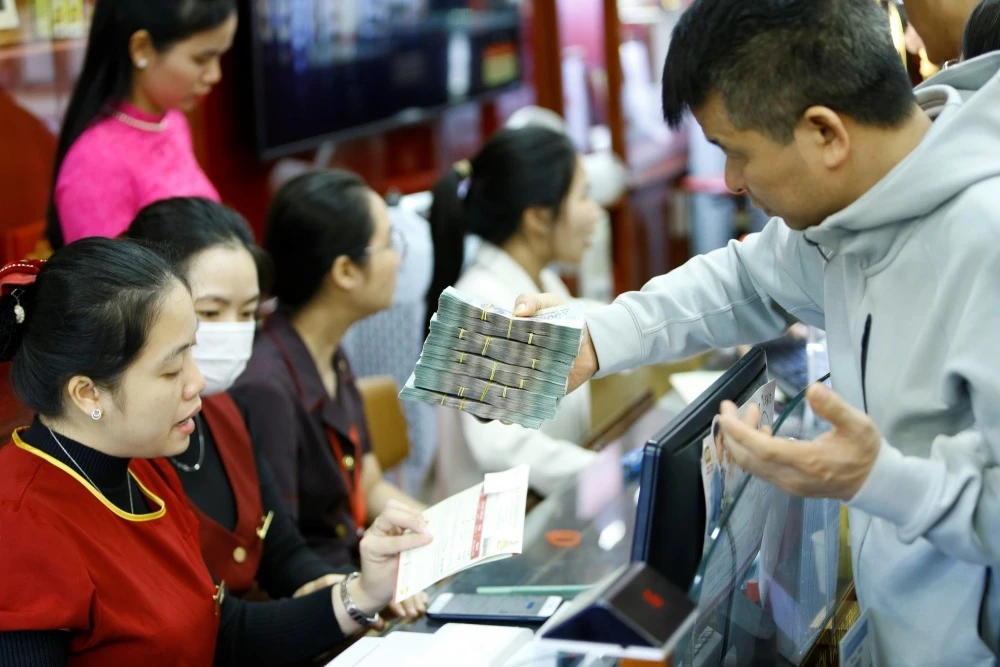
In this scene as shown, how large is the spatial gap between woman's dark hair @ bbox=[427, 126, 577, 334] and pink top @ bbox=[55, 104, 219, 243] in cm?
70

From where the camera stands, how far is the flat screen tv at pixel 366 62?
397 cm

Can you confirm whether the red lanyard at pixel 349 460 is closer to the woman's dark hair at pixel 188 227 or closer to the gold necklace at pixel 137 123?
the woman's dark hair at pixel 188 227

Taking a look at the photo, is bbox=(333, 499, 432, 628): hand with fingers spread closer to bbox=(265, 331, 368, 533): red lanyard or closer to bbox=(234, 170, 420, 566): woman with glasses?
bbox=(234, 170, 420, 566): woman with glasses

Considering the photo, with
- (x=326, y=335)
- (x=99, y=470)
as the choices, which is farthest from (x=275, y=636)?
(x=326, y=335)

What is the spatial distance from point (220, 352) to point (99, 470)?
55 centimetres

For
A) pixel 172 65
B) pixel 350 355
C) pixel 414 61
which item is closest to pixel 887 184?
pixel 172 65

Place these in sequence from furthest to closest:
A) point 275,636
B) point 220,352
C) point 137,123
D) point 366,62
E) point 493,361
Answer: point 366,62
point 137,123
point 220,352
point 275,636
point 493,361

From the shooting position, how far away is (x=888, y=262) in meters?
1.20

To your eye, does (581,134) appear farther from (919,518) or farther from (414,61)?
(919,518)

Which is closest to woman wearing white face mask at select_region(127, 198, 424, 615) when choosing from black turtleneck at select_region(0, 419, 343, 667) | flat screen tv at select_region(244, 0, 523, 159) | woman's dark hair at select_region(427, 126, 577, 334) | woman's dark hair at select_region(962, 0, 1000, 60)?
black turtleneck at select_region(0, 419, 343, 667)

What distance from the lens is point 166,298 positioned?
168 cm

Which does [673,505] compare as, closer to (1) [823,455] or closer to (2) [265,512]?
(1) [823,455]

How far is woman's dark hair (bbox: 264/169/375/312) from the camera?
2.68 m

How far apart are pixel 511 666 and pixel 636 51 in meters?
5.40
